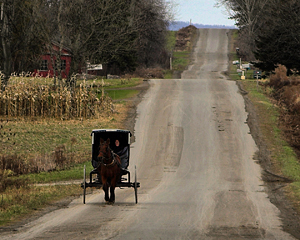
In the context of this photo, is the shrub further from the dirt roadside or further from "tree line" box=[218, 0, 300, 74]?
the dirt roadside

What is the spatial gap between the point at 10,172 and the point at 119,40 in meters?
22.9

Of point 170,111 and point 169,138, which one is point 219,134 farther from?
point 170,111

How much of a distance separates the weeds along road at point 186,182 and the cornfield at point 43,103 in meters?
3.50

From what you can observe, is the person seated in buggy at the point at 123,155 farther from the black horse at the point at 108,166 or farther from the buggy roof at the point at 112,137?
the black horse at the point at 108,166

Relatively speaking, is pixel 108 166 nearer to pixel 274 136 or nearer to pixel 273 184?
pixel 273 184

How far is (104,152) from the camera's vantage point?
→ 1359 cm

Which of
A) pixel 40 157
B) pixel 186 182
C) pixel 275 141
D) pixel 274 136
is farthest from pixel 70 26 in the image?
pixel 186 182

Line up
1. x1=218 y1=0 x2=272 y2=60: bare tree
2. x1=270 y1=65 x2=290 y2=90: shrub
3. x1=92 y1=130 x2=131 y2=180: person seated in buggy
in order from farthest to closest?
1. x1=218 y1=0 x2=272 y2=60: bare tree
2. x1=270 y1=65 x2=290 y2=90: shrub
3. x1=92 y1=130 x2=131 y2=180: person seated in buggy

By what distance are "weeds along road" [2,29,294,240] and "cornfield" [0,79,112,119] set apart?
3500mm

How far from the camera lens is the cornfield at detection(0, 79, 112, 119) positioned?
1242 inches

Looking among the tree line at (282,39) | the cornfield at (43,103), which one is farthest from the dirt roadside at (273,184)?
the tree line at (282,39)

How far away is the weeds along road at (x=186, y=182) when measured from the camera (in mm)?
11867

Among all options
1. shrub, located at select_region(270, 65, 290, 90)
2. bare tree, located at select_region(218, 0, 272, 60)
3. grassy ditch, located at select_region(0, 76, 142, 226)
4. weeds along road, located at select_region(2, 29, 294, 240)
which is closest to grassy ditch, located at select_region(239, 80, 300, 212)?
weeds along road, located at select_region(2, 29, 294, 240)

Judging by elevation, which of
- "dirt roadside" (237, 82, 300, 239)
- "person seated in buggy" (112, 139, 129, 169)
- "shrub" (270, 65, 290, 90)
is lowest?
"dirt roadside" (237, 82, 300, 239)
